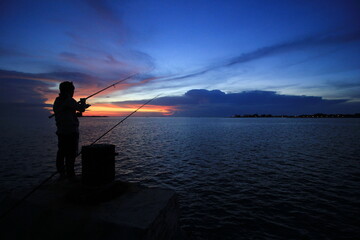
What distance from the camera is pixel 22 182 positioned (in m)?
9.90

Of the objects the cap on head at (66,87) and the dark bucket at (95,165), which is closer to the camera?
the dark bucket at (95,165)

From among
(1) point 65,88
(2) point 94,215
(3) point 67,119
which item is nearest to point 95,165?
(2) point 94,215

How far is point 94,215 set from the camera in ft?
10.3

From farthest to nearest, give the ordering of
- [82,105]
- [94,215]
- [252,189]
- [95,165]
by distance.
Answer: [252,189]
[82,105]
[95,165]
[94,215]

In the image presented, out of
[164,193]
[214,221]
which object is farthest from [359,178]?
[164,193]

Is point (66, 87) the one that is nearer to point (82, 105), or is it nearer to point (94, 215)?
point (82, 105)

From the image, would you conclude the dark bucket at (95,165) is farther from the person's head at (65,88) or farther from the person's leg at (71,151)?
the person's head at (65,88)

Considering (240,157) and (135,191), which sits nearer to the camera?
(135,191)

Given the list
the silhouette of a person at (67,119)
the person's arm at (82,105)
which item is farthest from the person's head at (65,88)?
the person's arm at (82,105)

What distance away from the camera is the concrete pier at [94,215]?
9.75 ft

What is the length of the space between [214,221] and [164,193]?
3487 millimetres

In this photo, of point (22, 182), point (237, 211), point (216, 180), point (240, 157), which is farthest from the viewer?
point (240, 157)

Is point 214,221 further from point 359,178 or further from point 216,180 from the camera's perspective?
point 359,178

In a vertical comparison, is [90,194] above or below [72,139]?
below
